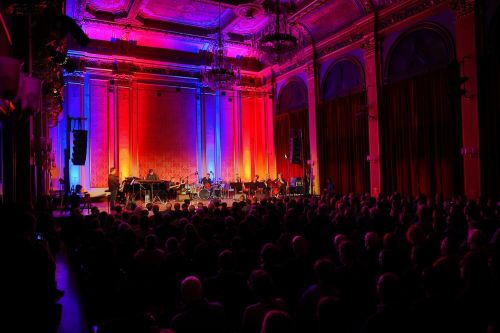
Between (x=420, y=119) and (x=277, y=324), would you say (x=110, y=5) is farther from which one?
(x=277, y=324)

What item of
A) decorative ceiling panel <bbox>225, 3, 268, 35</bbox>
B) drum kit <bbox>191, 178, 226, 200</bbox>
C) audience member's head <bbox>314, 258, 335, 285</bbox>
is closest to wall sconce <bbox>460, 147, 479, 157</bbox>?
decorative ceiling panel <bbox>225, 3, 268, 35</bbox>

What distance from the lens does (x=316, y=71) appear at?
1783 cm

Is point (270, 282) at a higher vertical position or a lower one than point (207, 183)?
lower

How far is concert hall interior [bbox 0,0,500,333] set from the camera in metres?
7.39

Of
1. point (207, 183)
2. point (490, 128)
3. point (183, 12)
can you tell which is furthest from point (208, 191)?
point (490, 128)

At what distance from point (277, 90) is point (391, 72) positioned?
7804 millimetres

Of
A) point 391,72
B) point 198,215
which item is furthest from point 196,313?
point 391,72

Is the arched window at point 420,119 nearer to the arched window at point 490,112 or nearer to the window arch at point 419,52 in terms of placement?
the window arch at point 419,52

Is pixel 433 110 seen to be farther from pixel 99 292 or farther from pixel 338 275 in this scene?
pixel 99 292

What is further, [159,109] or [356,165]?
[159,109]

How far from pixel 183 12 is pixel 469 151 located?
12799 mm

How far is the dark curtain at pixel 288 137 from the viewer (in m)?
18.8

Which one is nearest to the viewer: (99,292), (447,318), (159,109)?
(447,318)

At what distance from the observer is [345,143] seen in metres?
16.2
